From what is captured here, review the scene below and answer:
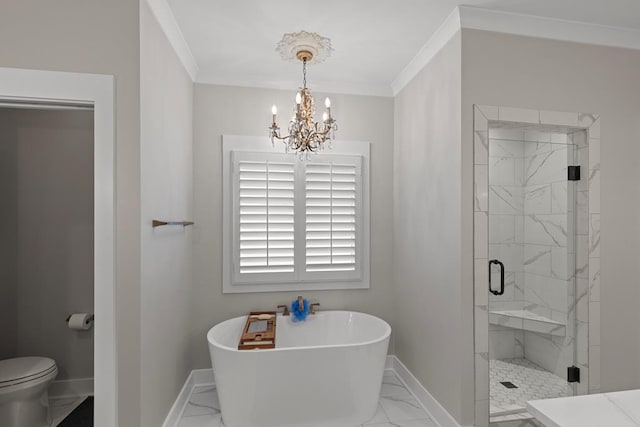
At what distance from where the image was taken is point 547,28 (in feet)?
7.34

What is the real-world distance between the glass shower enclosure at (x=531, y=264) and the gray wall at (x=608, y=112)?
0.62ft

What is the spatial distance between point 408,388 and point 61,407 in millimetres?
2632

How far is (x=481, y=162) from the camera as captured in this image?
7.13ft

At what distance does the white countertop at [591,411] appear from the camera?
0.88m

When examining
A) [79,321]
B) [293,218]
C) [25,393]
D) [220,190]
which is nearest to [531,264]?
[293,218]

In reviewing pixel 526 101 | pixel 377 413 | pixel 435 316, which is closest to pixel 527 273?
pixel 435 316

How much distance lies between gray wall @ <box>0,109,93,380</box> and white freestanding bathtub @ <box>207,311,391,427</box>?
4.25 ft

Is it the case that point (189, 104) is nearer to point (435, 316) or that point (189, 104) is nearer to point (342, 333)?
point (342, 333)

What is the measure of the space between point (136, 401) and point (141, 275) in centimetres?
62

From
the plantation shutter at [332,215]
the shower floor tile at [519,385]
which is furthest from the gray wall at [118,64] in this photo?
the shower floor tile at [519,385]

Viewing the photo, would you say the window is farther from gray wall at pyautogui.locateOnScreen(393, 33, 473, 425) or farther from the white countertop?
the white countertop

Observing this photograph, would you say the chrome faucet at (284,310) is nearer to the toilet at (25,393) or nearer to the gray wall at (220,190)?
the gray wall at (220,190)

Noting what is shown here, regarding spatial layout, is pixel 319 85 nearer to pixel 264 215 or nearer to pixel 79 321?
pixel 264 215

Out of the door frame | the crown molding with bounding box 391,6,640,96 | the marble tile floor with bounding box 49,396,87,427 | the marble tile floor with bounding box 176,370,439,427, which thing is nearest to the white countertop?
the marble tile floor with bounding box 176,370,439,427
